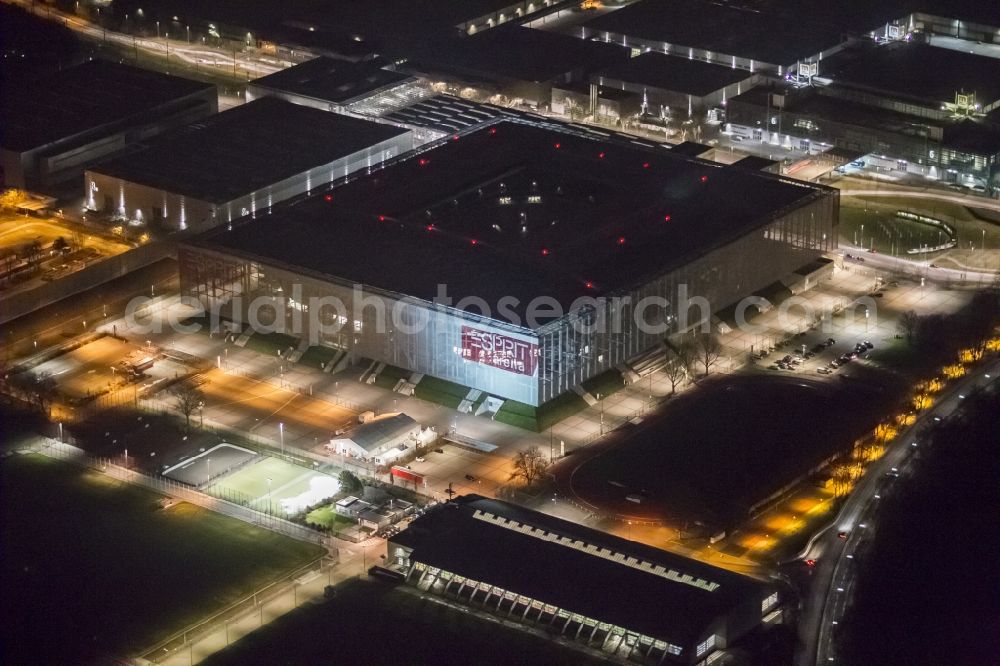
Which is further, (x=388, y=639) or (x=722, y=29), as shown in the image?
(x=722, y=29)

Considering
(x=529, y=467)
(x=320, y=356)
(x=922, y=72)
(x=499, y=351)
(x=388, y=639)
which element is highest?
(x=922, y=72)

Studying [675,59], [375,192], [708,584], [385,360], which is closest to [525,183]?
[375,192]

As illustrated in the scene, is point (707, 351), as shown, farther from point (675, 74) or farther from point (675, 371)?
point (675, 74)

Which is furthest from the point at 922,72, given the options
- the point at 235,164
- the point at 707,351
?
the point at 235,164

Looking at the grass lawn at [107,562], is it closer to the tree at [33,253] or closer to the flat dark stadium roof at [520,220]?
the flat dark stadium roof at [520,220]

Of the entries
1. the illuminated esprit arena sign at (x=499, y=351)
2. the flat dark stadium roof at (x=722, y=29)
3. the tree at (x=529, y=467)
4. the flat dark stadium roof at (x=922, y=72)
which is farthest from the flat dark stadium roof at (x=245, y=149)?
the tree at (x=529, y=467)

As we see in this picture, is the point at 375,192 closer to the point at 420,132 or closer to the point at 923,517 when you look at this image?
the point at 420,132

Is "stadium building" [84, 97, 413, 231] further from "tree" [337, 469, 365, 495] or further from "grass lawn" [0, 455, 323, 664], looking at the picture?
"grass lawn" [0, 455, 323, 664]
